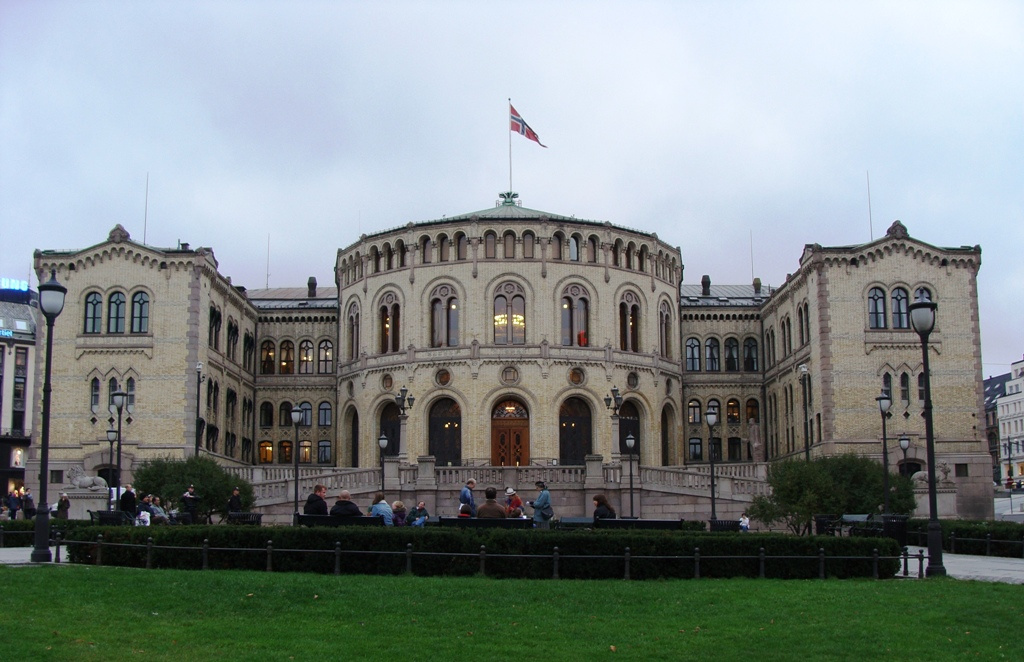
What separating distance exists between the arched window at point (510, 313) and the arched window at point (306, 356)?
15401 millimetres

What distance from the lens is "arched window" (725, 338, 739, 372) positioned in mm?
71688

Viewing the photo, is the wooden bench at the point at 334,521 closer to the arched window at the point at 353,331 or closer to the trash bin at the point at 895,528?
the trash bin at the point at 895,528

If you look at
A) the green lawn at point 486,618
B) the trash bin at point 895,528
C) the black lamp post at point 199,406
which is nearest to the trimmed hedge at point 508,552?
the green lawn at point 486,618

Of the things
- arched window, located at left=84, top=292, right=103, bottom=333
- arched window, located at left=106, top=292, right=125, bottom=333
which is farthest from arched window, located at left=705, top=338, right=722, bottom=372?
arched window, located at left=84, top=292, right=103, bottom=333

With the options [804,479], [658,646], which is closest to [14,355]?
[804,479]

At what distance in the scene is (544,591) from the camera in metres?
20.0

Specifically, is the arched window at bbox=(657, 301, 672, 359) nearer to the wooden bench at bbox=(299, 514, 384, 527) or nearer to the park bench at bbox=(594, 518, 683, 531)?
the park bench at bbox=(594, 518, 683, 531)

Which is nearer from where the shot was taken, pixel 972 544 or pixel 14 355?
pixel 972 544

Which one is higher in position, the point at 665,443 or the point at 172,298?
the point at 172,298

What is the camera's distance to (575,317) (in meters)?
62.6

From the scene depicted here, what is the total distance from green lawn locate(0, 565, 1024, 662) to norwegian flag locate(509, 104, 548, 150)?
4465 cm

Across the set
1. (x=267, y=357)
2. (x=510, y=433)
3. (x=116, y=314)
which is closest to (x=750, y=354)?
(x=510, y=433)

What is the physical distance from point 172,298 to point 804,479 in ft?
113

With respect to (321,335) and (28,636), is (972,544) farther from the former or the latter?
(321,335)
